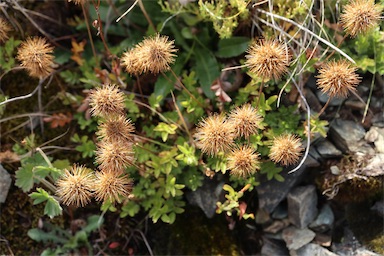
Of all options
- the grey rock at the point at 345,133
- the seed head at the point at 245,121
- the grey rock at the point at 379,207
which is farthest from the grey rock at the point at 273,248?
the seed head at the point at 245,121

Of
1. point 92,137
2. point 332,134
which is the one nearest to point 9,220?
point 92,137

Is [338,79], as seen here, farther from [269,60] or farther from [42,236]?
[42,236]

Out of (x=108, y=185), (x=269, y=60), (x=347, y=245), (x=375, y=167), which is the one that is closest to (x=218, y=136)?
(x=269, y=60)

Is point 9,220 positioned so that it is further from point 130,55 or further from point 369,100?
point 369,100

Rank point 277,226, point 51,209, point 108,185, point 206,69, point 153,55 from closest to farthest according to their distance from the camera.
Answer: point 108,185 < point 153,55 < point 51,209 < point 277,226 < point 206,69

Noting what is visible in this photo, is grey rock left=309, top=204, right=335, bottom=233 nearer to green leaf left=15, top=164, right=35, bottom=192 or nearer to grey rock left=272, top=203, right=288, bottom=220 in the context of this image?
grey rock left=272, top=203, right=288, bottom=220

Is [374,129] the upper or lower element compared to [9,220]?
upper

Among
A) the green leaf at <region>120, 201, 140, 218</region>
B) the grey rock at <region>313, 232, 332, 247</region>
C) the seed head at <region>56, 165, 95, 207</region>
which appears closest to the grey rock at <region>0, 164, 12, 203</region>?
the green leaf at <region>120, 201, 140, 218</region>
